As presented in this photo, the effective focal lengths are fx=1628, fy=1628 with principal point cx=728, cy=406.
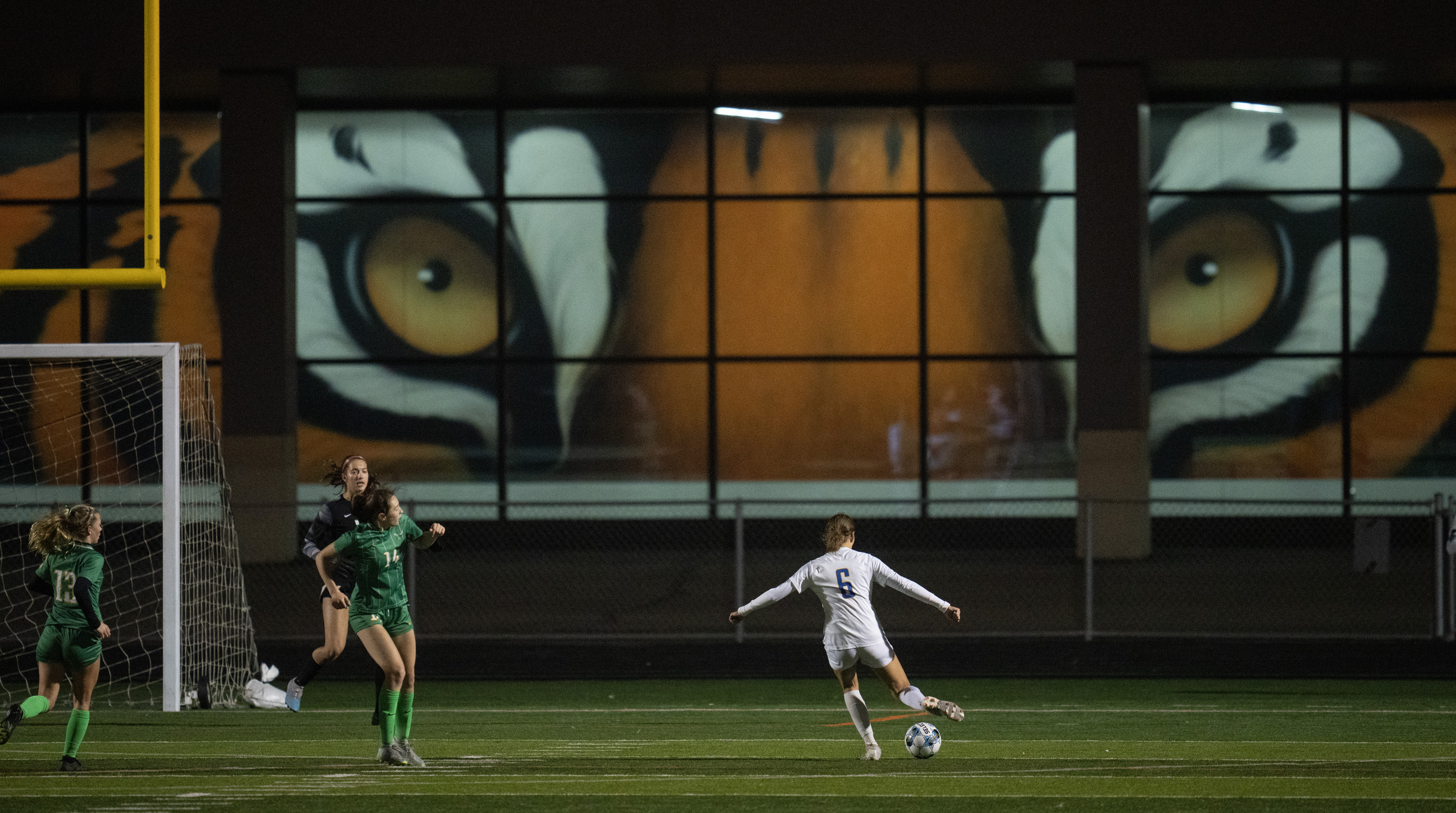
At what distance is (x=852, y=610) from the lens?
9695 millimetres

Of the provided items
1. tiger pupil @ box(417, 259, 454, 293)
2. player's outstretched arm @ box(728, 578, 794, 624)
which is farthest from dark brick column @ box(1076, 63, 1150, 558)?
player's outstretched arm @ box(728, 578, 794, 624)

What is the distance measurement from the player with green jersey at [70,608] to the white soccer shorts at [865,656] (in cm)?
424

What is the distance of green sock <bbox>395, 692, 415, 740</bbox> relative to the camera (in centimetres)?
927

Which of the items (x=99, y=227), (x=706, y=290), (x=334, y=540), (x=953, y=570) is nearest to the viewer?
(x=334, y=540)

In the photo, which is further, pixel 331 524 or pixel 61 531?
pixel 331 524

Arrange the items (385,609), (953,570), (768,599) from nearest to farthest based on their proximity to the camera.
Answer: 1. (385,609)
2. (768,599)
3. (953,570)

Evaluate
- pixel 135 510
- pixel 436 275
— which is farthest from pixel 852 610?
pixel 135 510

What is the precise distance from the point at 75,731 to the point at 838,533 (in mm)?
4549

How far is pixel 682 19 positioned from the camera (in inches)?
844

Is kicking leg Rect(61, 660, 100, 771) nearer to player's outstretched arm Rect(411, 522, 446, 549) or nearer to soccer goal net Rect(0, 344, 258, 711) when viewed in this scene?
player's outstretched arm Rect(411, 522, 446, 549)

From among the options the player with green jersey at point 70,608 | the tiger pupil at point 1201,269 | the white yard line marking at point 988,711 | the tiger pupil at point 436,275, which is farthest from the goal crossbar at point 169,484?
the tiger pupil at point 1201,269

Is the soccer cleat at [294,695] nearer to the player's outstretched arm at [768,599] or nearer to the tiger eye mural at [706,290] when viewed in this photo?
the player's outstretched arm at [768,599]

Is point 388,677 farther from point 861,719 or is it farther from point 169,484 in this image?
point 169,484

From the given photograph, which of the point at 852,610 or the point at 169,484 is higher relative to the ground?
the point at 169,484
